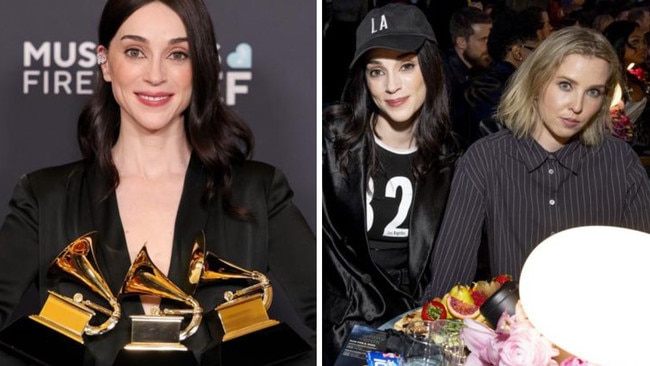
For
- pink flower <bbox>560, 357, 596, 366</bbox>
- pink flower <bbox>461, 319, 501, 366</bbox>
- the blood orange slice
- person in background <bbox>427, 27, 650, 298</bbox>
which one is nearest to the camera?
pink flower <bbox>560, 357, 596, 366</bbox>

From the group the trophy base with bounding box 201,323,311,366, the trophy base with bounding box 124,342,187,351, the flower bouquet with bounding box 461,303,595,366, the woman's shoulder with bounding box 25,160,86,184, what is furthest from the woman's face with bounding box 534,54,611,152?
the woman's shoulder with bounding box 25,160,86,184

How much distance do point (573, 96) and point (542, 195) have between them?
0.32 m

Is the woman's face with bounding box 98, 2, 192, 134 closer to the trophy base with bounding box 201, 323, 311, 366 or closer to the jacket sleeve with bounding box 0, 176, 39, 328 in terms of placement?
the jacket sleeve with bounding box 0, 176, 39, 328

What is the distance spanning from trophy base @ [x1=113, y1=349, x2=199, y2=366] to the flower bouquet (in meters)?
0.96

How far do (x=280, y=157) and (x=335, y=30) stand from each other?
0.44m

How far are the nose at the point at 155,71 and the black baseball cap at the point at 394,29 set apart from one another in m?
0.59

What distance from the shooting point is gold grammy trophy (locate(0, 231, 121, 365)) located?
2.61 m

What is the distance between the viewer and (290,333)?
2.82m

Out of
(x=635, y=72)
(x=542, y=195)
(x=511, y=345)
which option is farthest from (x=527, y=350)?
(x=635, y=72)

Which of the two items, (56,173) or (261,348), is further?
(261,348)

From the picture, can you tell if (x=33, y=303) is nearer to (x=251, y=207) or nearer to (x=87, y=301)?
(x=87, y=301)

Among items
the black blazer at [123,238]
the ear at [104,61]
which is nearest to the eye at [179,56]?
the ear at [104,61]

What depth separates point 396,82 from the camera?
2.71 m

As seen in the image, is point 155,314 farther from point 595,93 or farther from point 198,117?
point 595,93
